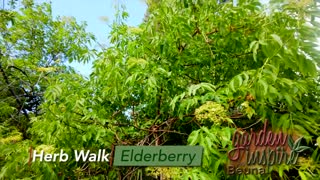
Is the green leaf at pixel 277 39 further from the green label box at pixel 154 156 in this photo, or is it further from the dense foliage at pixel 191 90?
the green label box at pixel 154 156

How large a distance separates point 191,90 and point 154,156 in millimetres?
367

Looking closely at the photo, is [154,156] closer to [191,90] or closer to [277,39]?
[191,90]

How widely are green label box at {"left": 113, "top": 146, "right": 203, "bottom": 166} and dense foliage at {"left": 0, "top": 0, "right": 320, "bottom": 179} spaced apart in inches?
2.0

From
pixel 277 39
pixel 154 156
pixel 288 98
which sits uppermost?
pixel 277 39

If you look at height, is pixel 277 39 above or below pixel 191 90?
above

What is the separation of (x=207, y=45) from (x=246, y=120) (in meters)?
0.41

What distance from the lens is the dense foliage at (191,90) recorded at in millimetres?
1235

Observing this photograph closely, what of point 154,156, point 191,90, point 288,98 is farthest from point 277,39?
point 154,156

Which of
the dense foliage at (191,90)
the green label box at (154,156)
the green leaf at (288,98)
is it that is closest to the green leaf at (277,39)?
the dense foliage at (191,90)

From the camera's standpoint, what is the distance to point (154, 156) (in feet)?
4.87

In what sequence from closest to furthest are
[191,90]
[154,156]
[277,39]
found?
[277,39]
[191,90]
[154,156]

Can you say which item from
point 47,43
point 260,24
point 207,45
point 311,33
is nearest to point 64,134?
point 207,45

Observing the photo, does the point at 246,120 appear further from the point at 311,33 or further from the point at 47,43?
the point at 47,43

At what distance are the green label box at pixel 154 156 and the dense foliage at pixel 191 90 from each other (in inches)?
2.0
